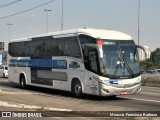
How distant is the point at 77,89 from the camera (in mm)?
21156

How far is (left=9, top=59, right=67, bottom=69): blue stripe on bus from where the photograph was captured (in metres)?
22.6

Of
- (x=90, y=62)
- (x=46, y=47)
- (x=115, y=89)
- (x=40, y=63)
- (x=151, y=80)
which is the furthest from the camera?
(x=151, y=80)

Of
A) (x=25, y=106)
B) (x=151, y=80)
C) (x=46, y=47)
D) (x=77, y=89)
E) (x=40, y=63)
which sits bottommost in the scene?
(x=151, y=80)

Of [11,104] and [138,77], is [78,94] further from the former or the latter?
[11,104]

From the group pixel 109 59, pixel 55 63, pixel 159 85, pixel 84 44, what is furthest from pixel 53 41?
pixel 159 85

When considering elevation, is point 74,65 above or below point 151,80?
above

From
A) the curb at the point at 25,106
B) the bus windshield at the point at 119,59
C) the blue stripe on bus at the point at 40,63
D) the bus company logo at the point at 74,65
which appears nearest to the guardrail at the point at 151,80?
the blue stripe on bus at the point at 40,63

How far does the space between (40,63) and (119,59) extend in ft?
23.2

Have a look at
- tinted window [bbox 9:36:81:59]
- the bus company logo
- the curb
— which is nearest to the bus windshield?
tinted window [bbox 9:36:81:59]

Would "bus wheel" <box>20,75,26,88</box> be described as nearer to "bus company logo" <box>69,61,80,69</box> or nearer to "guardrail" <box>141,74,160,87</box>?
"bus company logo" <box>69,61,80,69</box>

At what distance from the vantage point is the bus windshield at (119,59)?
19.2m

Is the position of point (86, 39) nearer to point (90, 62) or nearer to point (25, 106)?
point (90, 62)

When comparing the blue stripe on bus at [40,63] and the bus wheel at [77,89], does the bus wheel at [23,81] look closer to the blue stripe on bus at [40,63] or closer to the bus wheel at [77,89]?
the blue stripe on bus at [40,63]

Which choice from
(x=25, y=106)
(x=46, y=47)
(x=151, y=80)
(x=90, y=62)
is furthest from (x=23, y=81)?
(x=25, y=106)
